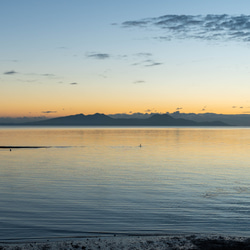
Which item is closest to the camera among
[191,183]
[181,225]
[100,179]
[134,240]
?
[134,240]

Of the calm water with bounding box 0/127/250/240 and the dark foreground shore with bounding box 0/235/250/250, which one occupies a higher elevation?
the dark foreground shore with bounding box 0/235/250/250

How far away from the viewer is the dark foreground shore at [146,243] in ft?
58.2

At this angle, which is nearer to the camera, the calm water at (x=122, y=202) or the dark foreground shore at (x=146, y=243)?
Answer: the dark foreground shore at (x=146, y=243)

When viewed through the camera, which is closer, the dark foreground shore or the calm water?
the dark foreground shore

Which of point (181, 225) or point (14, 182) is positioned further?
point (14, 182)

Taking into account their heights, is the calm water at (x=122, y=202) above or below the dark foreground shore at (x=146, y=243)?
below

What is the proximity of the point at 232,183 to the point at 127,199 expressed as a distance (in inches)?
646

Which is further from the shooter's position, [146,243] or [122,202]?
[122,202]

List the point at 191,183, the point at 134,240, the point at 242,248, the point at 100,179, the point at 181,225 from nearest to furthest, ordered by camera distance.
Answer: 1. the point at 242,248
2. the point at 134,240
3. the point at 181,225
4. the point at 191,183
5. the point at 100,179

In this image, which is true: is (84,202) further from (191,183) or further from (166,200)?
(191,183)

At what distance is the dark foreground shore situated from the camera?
17.8 m

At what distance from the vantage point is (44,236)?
21062 mm

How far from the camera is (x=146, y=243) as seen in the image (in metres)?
18.6

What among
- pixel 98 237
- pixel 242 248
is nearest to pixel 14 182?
pixel 98 237
